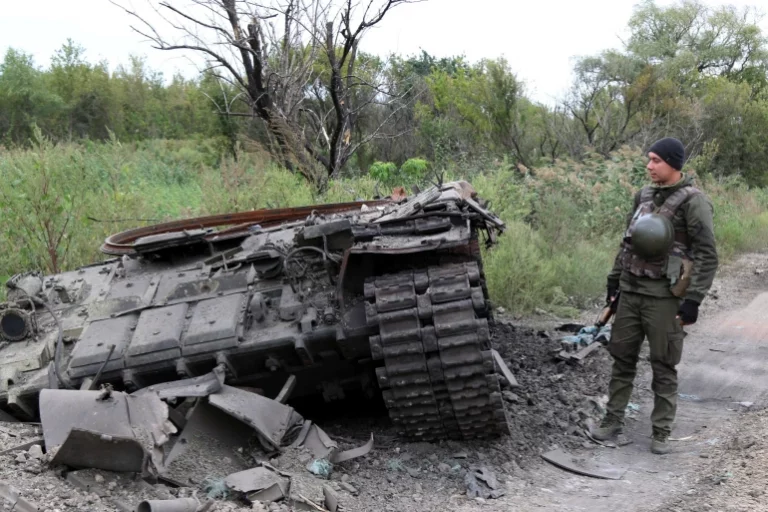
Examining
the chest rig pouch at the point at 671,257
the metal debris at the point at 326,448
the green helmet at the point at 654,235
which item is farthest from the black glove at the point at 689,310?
the metal debris at the point at 326,448

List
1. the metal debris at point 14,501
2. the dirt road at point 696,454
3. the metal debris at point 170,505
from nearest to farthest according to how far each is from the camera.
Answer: the metal debris at point 14,501 < the metal debris at point 170,505 < the dirt road at point 696,454

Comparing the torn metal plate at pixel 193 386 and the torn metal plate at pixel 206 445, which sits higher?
the torn metal plate at pixel 193 386

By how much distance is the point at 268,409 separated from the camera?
486 cm

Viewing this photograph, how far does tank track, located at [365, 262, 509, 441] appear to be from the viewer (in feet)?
15.2

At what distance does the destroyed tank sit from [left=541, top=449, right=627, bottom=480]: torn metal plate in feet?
1.40

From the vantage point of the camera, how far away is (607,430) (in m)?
5.57

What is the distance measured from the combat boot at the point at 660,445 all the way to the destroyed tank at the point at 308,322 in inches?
41.9

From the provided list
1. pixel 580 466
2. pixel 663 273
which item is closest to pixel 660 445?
pixel 580 466

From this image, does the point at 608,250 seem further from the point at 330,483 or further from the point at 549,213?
the point at 330,483

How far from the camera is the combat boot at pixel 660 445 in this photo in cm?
527

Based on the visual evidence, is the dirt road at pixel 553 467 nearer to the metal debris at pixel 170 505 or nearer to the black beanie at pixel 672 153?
the metal debris at pixel 170 505

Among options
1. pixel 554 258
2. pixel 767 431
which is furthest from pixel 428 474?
pixel 554 258

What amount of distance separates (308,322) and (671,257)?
2.28 meters

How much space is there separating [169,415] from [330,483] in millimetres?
1007
